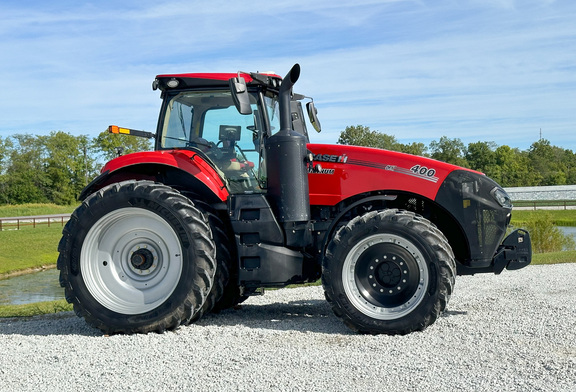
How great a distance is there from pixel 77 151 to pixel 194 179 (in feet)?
255

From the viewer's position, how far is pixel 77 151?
79.6 metres

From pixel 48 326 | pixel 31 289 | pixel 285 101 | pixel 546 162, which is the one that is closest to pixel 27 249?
pixel 31 289

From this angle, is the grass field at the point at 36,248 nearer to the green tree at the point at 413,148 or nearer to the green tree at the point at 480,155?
the green tree at the point at 413,148

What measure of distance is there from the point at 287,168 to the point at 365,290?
1460mm

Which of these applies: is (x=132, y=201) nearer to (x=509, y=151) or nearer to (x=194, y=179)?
(x=194, y=179)

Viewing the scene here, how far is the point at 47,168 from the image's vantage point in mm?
78438

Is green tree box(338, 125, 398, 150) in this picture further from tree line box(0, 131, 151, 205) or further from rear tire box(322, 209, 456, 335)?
rear tire box(322, 209, 456, 335)

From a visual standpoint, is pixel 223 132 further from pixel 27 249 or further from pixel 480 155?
pixel 480 155

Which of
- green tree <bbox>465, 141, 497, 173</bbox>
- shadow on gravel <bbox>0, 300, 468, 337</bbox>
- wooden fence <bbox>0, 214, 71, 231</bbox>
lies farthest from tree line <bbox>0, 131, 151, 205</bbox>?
shadow on gravel <bbox>0, 300, 468, 337</bbox>

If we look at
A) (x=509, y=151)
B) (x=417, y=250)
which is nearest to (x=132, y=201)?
(x=417, y=250)

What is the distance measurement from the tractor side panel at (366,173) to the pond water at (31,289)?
42.0 ft

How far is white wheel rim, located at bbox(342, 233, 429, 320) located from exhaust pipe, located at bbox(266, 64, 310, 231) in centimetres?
69

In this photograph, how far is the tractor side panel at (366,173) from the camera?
638 cm

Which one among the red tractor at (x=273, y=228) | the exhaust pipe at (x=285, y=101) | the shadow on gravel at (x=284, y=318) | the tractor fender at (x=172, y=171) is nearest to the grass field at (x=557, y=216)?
the shadow on gravel at (x=284, y=318)
